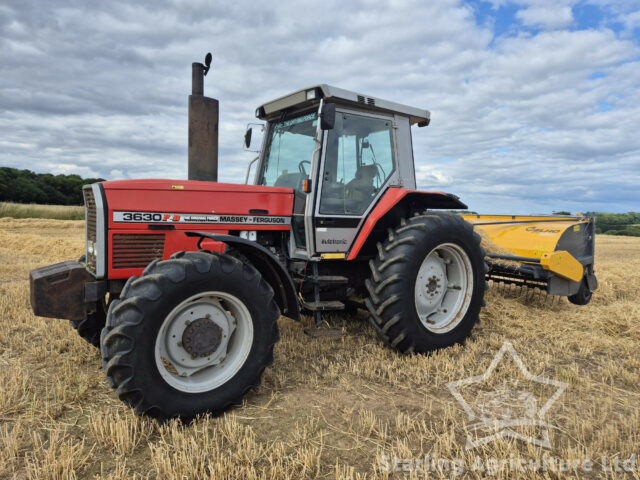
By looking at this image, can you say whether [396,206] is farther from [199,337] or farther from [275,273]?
[199,337]

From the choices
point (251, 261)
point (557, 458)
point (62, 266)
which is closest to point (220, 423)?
point (251, 261)

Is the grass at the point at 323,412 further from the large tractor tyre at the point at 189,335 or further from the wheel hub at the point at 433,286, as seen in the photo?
the wheel hub at the point at 433,286

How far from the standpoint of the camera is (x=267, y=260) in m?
3.73

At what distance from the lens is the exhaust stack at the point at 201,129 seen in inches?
164

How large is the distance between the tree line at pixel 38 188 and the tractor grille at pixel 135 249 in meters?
31.6

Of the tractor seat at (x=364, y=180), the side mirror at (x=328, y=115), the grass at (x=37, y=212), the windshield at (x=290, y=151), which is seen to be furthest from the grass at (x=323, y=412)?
the grass at (x=37, y=212)

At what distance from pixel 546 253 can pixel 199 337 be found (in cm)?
470

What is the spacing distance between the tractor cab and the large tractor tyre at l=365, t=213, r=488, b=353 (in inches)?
21.2

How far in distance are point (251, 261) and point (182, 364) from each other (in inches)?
41.2

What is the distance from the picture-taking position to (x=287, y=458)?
2.62 metres

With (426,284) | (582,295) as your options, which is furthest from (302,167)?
(582,295)

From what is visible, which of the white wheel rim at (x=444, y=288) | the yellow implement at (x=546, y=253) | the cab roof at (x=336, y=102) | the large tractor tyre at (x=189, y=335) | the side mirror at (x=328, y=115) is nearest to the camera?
the large tractor tyre at (x=189, y=335)

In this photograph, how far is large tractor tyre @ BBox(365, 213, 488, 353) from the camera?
13.9ft

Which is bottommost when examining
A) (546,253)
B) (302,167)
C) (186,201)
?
(546,253)
